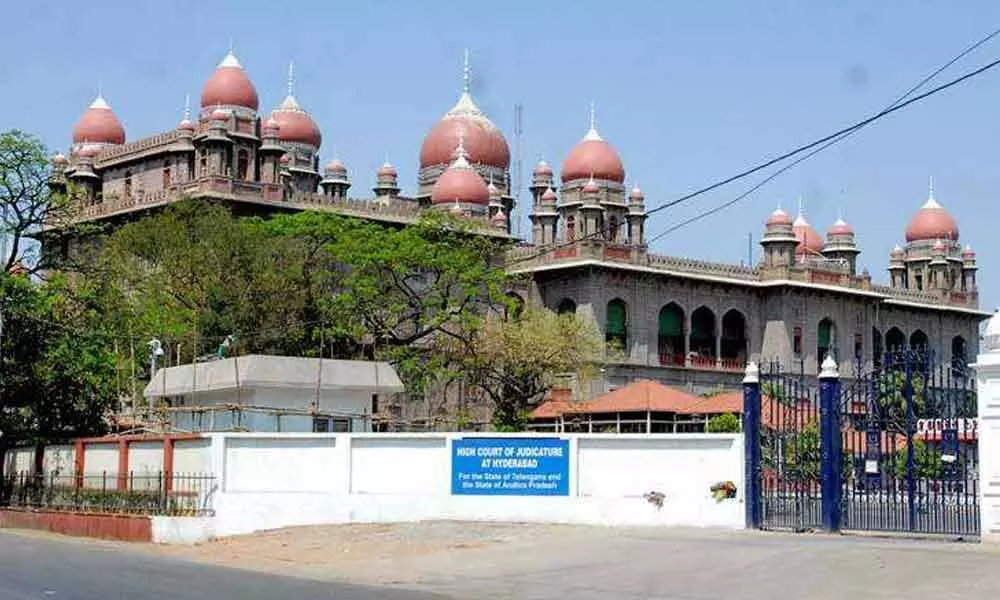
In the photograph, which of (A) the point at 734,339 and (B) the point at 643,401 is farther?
(A) the point at 734,339

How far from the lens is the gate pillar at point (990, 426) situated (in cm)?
1552

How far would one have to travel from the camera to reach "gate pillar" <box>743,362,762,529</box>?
1812 cm

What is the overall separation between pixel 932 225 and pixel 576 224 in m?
21.8

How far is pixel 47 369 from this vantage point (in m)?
28.6

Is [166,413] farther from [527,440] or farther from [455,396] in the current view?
[455,396]

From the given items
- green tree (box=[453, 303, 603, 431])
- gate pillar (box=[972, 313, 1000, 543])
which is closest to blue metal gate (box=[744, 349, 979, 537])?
gate pillar (box=[972, 313, 1000, 543])

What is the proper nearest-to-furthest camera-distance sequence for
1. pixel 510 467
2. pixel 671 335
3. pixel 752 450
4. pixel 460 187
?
pixel 752 450, pixel 510 467, pixel 460 187, pixel 671 335

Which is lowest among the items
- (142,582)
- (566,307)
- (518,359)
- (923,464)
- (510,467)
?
(142,582)

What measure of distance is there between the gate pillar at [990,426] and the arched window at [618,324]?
4047 centimetres

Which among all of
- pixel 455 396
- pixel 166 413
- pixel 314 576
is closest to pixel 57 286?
pixel 166 413

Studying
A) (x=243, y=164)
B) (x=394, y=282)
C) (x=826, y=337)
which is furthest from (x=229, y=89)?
(x=826, y=337)

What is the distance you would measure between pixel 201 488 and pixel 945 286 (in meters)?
54.7

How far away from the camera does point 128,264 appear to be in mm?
40594

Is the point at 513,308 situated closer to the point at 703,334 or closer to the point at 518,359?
the point at 518,359
